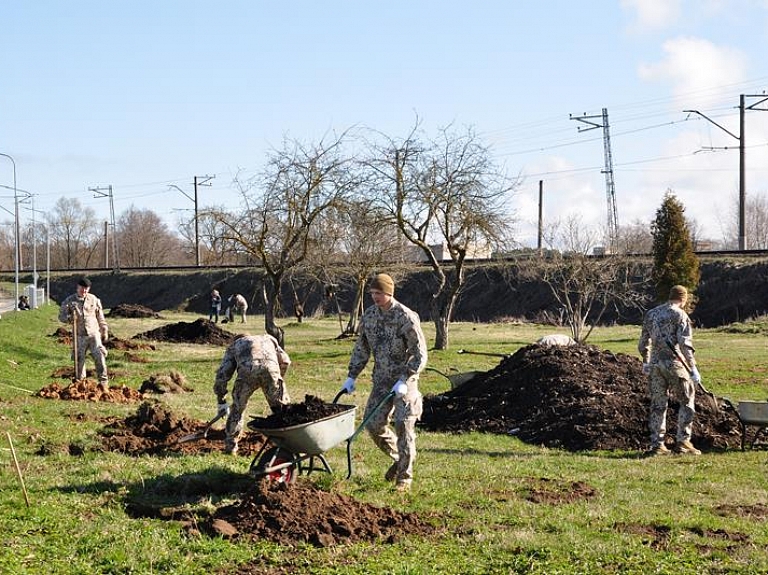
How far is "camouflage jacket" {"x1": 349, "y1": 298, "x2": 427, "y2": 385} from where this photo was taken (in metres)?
8.91

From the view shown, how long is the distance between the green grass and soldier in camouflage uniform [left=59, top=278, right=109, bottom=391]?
2.18 meters

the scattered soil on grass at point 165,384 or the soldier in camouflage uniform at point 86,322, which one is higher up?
the soldier in camouflage uniform at point 86,322

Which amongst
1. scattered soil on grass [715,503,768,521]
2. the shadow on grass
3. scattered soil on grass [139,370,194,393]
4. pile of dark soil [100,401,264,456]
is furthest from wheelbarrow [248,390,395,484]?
scattered soil on grass [139,370,194,393]

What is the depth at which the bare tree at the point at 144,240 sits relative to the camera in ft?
393

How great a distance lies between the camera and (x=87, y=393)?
16.2m

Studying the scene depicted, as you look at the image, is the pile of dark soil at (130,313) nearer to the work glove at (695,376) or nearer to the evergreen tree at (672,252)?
the evergreen tree at (672,252)

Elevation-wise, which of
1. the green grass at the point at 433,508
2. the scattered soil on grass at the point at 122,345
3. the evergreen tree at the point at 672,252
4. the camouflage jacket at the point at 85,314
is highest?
the evergreen tree at the point at 672,252

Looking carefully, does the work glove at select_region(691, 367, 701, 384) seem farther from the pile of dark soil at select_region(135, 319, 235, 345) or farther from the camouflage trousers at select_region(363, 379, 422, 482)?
the pile of dark soil at select_region(135, 319, 235, 345)

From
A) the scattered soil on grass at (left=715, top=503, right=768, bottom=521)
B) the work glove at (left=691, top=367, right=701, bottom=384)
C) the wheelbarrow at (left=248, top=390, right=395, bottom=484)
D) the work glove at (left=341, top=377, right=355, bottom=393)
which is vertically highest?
the work glove at (left=341, top=377, right=355, bottom=393)

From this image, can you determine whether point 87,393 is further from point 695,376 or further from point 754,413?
point 754,413

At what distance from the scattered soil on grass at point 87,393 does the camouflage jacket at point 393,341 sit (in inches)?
322

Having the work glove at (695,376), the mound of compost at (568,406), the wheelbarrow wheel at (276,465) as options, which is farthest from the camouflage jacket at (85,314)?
the work glove at (695,376)

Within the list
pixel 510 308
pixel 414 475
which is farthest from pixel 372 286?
pixel 510 308

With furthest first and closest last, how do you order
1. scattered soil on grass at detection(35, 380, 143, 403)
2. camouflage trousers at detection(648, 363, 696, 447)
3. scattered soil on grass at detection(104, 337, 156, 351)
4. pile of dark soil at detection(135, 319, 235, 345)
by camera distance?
pile of dark soil at detection(135, 319, 235, 345), scattered soil on grass at detection(104, 337, 156, 351), scattered soil on grass at detection(35, 380, 143, 403), camouflage trousers at detection(648, 363, 696, 447)
